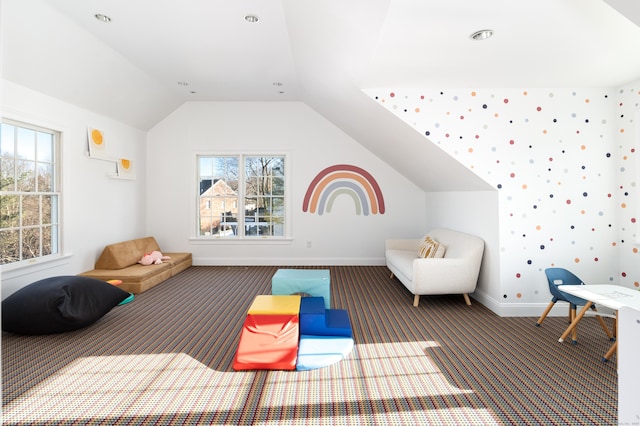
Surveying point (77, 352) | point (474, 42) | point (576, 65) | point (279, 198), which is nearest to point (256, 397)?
point (77, 352)

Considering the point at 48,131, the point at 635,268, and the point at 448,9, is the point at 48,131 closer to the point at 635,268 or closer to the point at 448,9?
the point at 448,9

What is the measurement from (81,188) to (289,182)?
322 centimetres

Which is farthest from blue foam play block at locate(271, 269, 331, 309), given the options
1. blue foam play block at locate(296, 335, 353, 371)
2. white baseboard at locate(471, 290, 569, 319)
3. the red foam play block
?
white baseboard at locate(471, 290, 569, 319)

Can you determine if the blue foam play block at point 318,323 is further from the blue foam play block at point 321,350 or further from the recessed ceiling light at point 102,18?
the recessed ceiling light at point 102,18

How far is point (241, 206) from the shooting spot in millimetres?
6508

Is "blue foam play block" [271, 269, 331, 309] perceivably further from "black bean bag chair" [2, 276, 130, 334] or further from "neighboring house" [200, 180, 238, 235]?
"neighboring house" [200, 180, 238, 235]

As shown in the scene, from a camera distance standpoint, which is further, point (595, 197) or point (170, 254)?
point (170, 254)

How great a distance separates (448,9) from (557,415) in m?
2.59

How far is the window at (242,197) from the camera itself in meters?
6.50

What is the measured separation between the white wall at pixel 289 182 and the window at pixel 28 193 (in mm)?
2103

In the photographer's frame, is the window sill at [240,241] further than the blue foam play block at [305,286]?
Yes

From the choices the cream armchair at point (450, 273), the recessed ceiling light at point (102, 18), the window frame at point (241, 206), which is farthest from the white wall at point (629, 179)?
the recessed ceiling light at point (102, 18)

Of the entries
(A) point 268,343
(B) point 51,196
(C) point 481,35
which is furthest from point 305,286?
(B) point 51,196

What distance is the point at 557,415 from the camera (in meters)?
1.96
